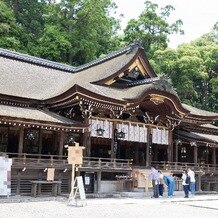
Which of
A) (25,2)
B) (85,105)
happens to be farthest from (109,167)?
(25,2)

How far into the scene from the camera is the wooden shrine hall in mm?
17891

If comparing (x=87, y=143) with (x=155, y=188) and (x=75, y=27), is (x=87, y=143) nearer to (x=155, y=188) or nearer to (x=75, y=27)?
(x=155, y=188)

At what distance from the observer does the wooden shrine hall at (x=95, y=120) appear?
58.7ft

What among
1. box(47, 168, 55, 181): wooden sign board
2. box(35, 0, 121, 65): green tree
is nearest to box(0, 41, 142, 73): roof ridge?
box(47, 168, 55, 181): wooden sign board

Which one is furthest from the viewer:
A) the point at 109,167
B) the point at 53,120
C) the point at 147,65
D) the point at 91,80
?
the point at 147,65

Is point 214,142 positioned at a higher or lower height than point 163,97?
lower

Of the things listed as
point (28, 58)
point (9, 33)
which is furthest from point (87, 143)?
point (9, 33)

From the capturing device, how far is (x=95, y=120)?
66.4 feet

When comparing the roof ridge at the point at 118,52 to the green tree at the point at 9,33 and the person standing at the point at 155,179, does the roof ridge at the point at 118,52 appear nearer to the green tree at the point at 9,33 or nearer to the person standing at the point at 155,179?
the person standing at the point at 155,179

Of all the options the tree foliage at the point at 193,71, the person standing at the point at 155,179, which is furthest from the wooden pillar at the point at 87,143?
the tree foliage at the point at 193,71

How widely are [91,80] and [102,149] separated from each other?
14.9 ft

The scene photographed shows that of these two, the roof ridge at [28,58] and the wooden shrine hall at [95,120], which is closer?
the wooden shrine hall at [95,120]

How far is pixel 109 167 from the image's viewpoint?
1928 centimetres

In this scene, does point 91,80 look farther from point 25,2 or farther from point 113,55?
point 25,2
